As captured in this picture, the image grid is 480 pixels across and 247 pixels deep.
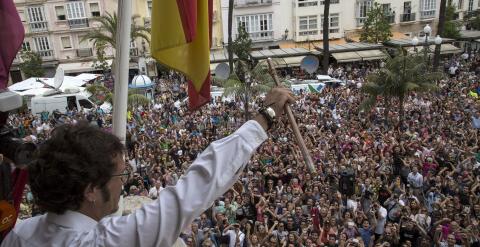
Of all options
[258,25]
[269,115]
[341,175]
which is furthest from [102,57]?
[269,115]

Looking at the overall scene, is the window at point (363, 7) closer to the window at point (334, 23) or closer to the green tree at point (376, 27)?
the window at point (334, 23)

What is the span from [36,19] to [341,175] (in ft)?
105

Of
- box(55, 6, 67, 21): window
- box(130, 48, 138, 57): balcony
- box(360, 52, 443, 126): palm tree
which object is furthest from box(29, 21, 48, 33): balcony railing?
box(360, 52, 443, 126): palm tree

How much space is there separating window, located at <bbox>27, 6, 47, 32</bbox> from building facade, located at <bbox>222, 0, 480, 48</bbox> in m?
14.2

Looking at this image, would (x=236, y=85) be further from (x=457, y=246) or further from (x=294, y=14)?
(x=294, y=14)

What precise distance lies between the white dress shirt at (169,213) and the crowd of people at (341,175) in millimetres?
2612

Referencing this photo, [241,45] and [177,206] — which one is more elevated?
[177,206]

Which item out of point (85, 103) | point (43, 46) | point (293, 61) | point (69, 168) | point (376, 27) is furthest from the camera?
point (43, 46)

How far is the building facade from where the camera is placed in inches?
1433

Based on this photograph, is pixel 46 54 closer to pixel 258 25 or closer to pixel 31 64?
pixel 31 64

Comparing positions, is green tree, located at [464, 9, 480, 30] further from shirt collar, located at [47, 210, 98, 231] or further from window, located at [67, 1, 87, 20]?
shirt collar, located at [47, 210, 98, 231]

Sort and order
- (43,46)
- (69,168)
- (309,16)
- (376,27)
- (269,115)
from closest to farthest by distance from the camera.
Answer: (69,168) < (269,115) < (376,27) < (43,46) < (309,16)

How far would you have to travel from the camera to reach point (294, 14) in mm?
36594

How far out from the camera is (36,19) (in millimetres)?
34906
